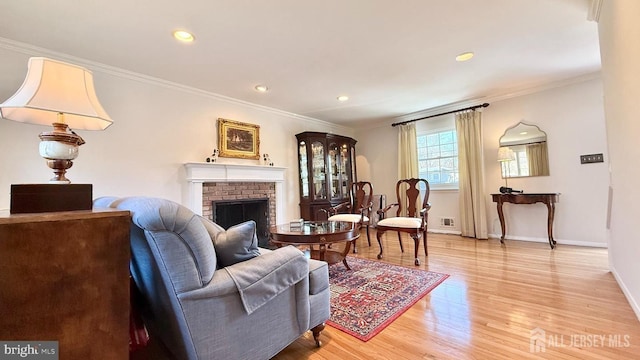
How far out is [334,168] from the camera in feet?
17.2

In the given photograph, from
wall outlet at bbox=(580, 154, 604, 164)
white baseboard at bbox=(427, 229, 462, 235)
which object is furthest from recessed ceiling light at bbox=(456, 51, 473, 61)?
white baseboard at bbox=(427, 229, 462, 235)

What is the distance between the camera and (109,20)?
2041 millimetres

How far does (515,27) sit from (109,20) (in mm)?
3452

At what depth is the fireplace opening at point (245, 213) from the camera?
378cm

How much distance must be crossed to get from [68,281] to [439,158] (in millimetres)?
5191

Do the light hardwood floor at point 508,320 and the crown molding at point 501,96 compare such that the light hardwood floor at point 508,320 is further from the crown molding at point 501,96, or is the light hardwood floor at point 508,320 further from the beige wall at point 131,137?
the beige wall at point 131,137

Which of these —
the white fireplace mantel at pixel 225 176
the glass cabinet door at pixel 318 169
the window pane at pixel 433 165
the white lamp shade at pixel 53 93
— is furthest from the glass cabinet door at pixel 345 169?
the white lamp shade at pixel 53 93

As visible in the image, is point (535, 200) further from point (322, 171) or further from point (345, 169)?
point (322, 171)

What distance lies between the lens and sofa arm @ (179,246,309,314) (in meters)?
1.17

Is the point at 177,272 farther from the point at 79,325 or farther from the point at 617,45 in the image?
the point at 617,45

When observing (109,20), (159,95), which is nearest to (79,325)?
(109,20)

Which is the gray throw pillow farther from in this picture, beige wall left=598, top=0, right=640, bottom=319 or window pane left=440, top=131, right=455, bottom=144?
window pane left=440, top=131, right=455, bottom=144

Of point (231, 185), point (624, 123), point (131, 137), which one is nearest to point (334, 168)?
point (231, 185)

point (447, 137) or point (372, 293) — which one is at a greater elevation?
point (447, 137)
